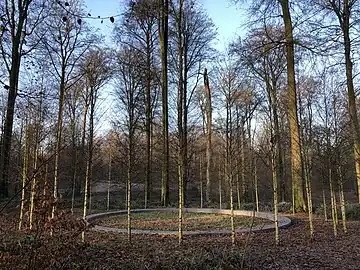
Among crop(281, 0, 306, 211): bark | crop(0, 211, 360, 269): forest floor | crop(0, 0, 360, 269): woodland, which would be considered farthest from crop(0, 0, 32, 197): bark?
crop(281, 0, 306, 211): bark

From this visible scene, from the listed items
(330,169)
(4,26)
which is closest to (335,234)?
(330,169)

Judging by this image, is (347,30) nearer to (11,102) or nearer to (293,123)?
(293,123)

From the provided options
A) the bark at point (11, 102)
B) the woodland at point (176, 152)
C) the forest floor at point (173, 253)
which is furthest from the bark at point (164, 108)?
the forest floor at point (173, 253)

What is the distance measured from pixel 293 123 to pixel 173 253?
1004cm

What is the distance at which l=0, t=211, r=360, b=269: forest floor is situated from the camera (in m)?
4.39

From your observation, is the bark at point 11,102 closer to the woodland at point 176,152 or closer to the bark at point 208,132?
the woodland at point 176,152

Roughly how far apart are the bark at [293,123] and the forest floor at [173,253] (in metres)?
5.69

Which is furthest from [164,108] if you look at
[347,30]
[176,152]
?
[347,30]

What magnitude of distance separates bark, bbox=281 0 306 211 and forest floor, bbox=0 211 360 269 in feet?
18.7

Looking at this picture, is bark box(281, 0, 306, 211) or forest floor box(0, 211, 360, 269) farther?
bark box(281, 0, 306, 211)

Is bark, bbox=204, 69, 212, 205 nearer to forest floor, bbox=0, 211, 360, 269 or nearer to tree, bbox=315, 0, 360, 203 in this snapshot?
tree, bbox=315, 0, 360, 203

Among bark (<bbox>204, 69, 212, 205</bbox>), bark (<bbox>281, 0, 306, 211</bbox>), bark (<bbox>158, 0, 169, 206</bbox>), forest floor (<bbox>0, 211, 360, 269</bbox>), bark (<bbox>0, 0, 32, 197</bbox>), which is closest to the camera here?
forest floor (<bbox>0, 211, 360, 269</bbox>)

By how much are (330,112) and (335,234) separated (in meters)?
3.85

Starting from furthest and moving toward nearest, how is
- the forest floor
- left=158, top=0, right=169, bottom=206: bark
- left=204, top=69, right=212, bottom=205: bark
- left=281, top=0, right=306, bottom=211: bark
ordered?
left=204, top=69, right=212, bottom=205: bark → left=158, top=0, right=169, bottom=206: bark → left=281, top=0, right=306, bottom=211: bark → the forest floor
